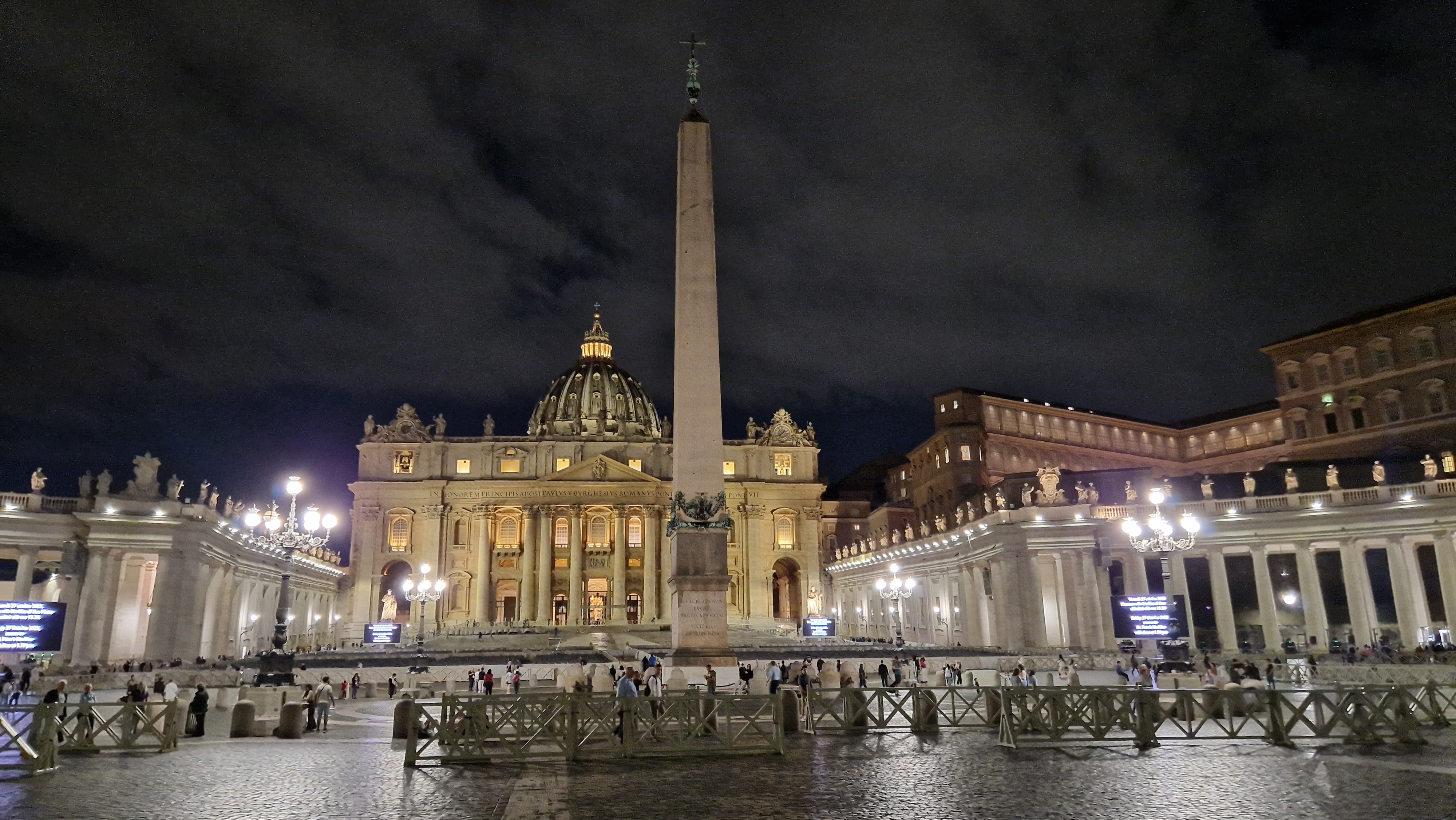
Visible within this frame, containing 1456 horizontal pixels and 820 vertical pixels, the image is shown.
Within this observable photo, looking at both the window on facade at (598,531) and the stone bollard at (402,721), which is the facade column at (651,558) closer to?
the window on facade at (598,531)

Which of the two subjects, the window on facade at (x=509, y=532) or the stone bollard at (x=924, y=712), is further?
the window on facade at (x=509, y=532)

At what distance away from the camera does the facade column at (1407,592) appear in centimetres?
3719

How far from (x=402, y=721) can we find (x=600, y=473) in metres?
67.5

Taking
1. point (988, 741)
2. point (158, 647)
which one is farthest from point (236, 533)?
A: point (988, 741)

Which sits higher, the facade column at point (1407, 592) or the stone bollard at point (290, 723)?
the facade column at point (1407, 592)

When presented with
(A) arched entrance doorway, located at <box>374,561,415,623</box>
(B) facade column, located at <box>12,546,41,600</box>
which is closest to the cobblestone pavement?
(B) facade column, located at <box>12,546,41,600</box>

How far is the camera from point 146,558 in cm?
4272

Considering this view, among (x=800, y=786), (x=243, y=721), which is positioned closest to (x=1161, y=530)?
(x=800, y=786)

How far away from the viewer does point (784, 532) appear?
8881cm

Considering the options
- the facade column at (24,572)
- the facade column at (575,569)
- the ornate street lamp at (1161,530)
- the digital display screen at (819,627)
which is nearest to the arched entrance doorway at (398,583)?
the facade column at (575,569)

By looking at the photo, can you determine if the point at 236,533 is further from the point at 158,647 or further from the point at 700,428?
the point at 700,428

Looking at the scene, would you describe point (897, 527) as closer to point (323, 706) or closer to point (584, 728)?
point (323, 706)

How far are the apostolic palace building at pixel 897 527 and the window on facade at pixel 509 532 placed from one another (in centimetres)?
26

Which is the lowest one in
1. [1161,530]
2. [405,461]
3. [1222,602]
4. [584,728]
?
[584,728]
